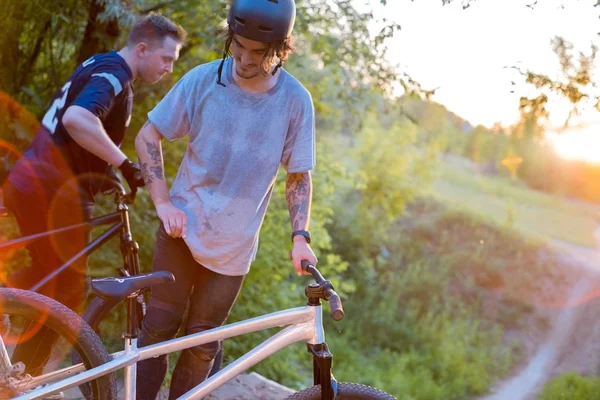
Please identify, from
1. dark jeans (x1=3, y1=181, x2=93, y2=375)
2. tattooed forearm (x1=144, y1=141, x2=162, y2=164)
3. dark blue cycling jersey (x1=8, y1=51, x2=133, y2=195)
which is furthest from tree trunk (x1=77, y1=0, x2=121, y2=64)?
tattooed forearm (x1=144, y1=141, x2=162, y2=164)

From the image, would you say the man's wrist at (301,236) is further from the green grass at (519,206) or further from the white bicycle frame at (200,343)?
the green grass at (519,206)

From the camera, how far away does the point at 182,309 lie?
2.80m

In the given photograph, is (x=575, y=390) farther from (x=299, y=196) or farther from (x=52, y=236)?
(x=52, y=236)

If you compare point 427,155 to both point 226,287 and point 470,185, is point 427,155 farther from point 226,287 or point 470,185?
point 226,287

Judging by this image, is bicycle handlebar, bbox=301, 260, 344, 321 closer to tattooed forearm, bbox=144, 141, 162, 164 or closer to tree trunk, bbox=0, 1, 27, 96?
tattooed forearm, bbox=144, 141, 162, 164

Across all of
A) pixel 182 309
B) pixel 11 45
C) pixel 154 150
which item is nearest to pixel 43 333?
pixel 182 309

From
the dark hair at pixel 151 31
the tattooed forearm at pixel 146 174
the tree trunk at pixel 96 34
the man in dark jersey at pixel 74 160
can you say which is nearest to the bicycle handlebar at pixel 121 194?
the man in dark jersey at pixel 74 160

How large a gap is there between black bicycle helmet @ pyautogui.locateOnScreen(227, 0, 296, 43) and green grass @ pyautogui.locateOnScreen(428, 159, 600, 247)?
14.3 metres

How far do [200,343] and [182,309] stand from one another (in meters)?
0.40

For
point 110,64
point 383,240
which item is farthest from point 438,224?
point 110,64

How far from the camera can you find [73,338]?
241 centimetres

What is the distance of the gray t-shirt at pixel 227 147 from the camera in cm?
266

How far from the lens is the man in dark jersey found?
11.0 ft

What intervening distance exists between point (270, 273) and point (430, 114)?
478 inches
